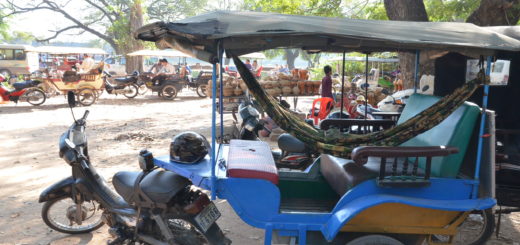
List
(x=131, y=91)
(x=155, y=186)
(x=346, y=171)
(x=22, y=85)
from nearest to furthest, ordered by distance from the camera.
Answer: (x=155, y=186), (x=346, y=171), (x=22, y=85), (x=131, y=91)

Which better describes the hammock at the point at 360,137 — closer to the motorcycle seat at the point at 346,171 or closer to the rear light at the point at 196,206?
the motorcycle seat at the point at 346,171

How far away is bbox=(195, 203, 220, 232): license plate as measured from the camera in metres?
2.99

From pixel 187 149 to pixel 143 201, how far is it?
53cm

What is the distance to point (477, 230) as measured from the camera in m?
4.20

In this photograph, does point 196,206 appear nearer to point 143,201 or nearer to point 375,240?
point 143,201

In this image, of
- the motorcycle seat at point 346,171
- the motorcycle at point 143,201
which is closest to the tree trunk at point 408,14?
the motorcycle seat at point 346,171

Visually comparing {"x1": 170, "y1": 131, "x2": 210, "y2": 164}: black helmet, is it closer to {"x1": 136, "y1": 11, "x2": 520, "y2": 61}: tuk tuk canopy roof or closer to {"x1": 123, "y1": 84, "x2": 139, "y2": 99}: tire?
{"x1": 136, "y1": 11, "x2": 520, "y2": 61}: tuk tuk canopy roof

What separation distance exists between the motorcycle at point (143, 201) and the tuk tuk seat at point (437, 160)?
3.53 ft

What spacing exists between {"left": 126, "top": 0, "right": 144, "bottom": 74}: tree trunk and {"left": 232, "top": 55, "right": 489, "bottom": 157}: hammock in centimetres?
1855

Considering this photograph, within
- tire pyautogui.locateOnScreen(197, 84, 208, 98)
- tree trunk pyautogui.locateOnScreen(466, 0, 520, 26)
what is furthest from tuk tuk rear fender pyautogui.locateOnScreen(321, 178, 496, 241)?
tire pyautogui.locateOnScreen(197, 84, 208, 98)

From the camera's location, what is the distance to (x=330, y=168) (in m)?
3.54

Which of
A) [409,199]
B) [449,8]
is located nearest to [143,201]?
[409,199]

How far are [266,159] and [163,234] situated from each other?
0.98 meters

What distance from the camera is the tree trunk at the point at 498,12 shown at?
25.6 feet
